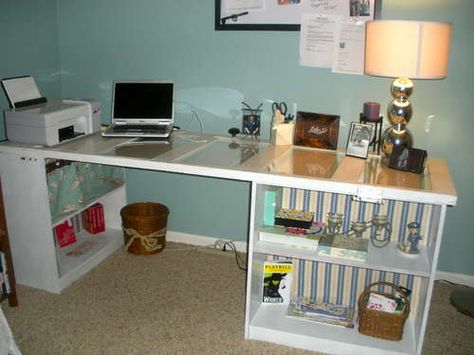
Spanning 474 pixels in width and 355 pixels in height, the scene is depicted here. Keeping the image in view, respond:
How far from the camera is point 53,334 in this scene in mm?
2133

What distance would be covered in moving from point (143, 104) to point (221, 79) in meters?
0.46

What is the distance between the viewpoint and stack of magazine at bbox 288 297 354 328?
220cm

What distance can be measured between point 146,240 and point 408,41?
5.87ft

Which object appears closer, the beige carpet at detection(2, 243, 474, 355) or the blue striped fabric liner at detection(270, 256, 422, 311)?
the beige carpet at detection(2, 243, 474, 355)

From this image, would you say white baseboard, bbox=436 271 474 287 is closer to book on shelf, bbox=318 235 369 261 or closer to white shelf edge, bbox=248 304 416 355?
white shelf edge, bbox=248 304 416 355

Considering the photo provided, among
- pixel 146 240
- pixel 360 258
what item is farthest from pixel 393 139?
pixel 146 240

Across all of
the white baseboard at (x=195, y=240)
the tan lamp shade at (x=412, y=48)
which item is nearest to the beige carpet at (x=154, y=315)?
the white baseboard at (x=195, y=240)

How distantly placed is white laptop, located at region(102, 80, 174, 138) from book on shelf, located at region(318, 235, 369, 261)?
3.53ft

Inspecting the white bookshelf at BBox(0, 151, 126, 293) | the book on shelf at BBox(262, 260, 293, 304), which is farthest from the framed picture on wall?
the white bookshelf at BBox(0, 151, 126, 293)

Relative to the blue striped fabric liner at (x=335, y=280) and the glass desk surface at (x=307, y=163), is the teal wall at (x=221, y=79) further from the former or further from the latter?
the blue striped fabric liner at (x=335, y=280)

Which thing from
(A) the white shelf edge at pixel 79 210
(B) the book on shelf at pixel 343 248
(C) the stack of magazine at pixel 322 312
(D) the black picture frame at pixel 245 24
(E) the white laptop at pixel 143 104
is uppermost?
(D) the black picture frame at pixel 245 24

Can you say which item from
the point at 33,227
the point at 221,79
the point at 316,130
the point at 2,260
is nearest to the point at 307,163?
the point at 316,130

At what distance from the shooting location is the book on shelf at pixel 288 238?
207 cm

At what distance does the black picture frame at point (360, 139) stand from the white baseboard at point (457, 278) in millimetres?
934
